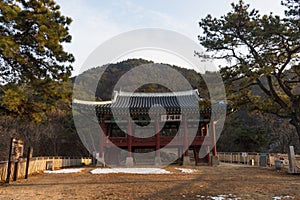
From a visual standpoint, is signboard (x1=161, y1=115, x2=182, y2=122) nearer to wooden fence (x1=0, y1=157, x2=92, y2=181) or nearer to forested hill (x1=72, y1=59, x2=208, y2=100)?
wooden fence (x1=0, y1=157, x2=92, y2=181)

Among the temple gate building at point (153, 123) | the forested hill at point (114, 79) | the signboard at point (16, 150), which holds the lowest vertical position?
the signboard at point (16, 150)

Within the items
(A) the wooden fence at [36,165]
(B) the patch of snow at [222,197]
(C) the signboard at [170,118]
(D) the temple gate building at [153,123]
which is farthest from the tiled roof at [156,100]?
(B) the patch of snow at [222,197]

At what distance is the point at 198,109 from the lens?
59.1ft

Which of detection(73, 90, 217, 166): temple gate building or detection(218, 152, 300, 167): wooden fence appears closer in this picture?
detection(218, 152, 300, 167): wooden fence

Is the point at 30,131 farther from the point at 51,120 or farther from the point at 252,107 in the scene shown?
the point at 252,107

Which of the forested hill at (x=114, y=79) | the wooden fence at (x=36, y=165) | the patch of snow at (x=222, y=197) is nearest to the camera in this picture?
the patch of snow at (x=222, y=197)

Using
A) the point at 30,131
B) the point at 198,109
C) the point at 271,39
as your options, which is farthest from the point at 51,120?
the point at 271,39

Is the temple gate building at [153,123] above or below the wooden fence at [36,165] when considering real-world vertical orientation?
above

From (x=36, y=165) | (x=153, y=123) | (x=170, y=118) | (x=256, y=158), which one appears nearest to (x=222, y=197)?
(x=36, y=165)

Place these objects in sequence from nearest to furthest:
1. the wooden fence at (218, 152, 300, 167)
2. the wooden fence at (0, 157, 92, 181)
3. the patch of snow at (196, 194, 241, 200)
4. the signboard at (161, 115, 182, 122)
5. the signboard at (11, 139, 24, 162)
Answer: the patch of snow at (196, 194, 241, 200), the signboard at (11, 139, 24, 162), the wooden fence at (0, 157, 92, 181), the wooden fence at (218, 152, 300, 167), the signboard at (161, 115, 182, 122)

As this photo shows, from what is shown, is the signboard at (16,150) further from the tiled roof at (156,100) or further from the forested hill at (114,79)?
the forested hill at (114,79)

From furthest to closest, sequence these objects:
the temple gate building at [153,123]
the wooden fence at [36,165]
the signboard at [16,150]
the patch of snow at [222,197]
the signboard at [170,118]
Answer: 1. the signboard at [170,118]
2. the temple gate building at [153,123]
3. the wooden fence at [36,165]
4. the signboard at [16,150]
5. the patch of snow at [222,197]

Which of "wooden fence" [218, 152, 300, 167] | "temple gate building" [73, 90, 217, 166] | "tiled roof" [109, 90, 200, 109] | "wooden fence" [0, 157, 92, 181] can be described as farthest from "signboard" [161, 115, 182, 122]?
"wooden fence" [0, 157, 92, 181]

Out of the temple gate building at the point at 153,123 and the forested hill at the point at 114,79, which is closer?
the temple gate building at the point at 153,123
